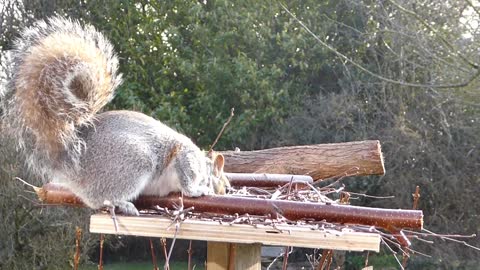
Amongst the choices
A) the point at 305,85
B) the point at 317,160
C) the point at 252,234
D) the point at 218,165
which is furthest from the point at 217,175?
the point at 305,85

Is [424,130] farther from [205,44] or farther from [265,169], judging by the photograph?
[265,169]

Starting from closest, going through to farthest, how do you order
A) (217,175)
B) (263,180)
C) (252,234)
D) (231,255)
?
(252,234) < (231,255) < (217,175) < (263,180)

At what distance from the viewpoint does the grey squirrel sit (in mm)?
1616

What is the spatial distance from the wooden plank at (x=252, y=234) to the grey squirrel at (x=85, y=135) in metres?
0.23

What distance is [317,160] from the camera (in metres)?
2.42

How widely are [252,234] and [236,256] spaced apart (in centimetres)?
20

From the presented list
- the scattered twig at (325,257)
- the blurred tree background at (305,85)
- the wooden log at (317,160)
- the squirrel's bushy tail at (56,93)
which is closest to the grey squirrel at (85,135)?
the squirrel's bushy tail at (56,93)

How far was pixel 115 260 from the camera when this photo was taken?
755 centimetres

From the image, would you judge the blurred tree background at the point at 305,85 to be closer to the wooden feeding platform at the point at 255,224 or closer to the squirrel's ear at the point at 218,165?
the squirrel's ear at the point at 218,165

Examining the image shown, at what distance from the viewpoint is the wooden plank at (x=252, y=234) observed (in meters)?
1.26

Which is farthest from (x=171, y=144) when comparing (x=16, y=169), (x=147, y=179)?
(x=16, y=169)

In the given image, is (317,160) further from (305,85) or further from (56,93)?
(305,85)

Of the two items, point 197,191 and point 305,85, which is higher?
point 305,85

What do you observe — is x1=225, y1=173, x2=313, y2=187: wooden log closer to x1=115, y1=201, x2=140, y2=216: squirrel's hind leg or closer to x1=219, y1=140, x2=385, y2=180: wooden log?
x1=219, y1=140, x2=385, y2=180: wooden log
